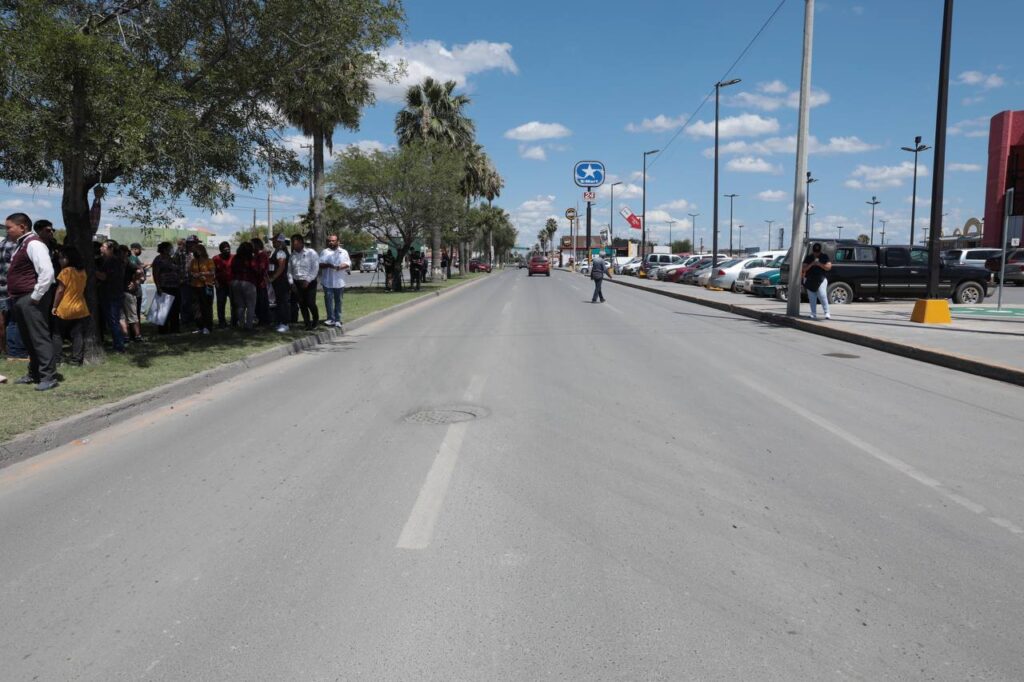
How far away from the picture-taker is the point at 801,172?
1712 centimetres

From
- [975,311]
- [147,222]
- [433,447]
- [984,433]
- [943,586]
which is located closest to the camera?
[943,586]

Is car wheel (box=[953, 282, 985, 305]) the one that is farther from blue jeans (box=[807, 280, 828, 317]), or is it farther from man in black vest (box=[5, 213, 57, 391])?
man in black vest (box=[5, 213, 57, 391])

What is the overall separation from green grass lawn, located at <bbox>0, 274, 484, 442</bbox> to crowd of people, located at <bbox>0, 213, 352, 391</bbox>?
28cm

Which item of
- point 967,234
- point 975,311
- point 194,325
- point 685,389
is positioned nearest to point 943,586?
point 685,389

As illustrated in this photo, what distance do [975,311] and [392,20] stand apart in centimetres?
1629

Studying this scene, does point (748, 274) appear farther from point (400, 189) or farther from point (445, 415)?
point (445, 415)

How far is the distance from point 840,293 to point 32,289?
20273mm

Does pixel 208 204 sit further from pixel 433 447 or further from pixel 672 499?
pixel 672 499

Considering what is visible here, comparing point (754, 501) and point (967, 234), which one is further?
point (967, 234)

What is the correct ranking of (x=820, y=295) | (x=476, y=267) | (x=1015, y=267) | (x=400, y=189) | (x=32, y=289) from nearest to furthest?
(x=32, y=289), (x=820, y=295), (x=400, y=189), (x=1015, y=267), (x=476, y=267)

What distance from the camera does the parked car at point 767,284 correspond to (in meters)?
26.0

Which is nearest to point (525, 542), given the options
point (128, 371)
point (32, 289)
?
point (32, 289)

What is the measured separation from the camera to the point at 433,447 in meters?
5.84

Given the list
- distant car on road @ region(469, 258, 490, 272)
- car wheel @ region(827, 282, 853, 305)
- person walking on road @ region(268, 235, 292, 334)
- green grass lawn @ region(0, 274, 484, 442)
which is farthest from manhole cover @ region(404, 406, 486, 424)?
distant car on road @ region(469, 258, 490, 272)
